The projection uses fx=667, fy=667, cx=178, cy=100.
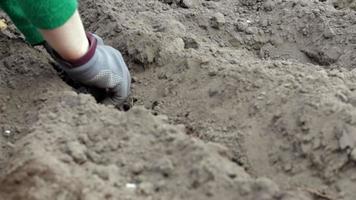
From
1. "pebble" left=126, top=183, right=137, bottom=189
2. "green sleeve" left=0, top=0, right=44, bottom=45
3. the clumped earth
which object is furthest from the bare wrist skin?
"pebble" left=126, top=183, right=137, bottom=189

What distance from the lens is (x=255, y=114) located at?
1.93m

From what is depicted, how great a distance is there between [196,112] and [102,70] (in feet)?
1.11

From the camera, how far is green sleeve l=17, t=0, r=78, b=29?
6.23 feet

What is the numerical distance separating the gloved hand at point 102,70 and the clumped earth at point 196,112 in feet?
0.20

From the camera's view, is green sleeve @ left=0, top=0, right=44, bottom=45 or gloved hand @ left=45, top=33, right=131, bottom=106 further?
green sleeve @ left=0, top=0, right=44, bottom=45

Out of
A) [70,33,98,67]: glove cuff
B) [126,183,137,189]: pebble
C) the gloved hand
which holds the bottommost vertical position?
the gloved hand

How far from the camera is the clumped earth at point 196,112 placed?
5.22 feet

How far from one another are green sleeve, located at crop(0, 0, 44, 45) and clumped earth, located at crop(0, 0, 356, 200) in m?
0.06

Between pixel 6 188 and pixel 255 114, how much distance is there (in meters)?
0.73

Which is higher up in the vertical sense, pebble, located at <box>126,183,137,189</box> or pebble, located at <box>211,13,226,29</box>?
pebble, located at <box>126,183,137,189</box>

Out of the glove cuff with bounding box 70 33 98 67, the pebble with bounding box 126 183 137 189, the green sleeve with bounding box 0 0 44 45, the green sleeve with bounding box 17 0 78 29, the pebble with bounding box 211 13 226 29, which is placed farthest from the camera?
the pebble with bounding box 211 13 226 29

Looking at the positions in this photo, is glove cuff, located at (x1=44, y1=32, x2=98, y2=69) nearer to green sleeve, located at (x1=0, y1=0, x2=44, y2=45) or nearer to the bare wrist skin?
the bare wrist skin

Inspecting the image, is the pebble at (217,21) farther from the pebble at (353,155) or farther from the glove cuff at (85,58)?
the pebble at (353,155)

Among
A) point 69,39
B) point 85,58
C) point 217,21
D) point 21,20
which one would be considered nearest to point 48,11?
point 69,39
